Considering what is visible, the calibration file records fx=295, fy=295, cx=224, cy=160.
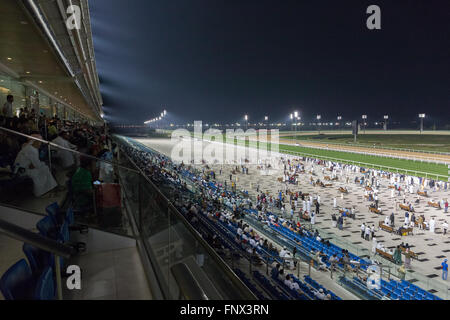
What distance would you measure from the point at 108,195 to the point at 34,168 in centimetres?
128

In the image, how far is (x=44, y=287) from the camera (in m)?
2.17

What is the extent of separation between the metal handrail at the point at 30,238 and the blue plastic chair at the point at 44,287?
24.4 inches

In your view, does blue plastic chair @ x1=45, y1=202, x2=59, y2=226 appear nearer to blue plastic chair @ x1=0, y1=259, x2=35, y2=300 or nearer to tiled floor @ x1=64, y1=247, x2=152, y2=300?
tiled floor @ x1=64, y1=247, x2=152, y2=300

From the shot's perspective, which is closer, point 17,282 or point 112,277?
point 17,282

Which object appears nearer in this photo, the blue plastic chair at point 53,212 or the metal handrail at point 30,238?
the metal handrail at point 30,238

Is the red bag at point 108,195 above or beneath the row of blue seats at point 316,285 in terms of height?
above

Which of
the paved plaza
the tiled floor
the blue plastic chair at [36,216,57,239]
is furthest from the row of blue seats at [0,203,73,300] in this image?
the paved plaza

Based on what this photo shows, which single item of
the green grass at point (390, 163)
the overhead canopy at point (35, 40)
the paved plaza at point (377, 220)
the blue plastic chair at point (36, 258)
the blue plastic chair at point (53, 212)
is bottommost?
the paved plaza at point (377, 220)

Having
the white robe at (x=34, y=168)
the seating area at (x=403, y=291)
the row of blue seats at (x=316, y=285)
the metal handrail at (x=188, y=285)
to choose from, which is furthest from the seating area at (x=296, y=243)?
the metal handrail at (x=188, y=285)

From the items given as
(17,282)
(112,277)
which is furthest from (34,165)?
(17,282)

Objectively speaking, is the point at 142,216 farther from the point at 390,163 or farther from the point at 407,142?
the point at 407,142

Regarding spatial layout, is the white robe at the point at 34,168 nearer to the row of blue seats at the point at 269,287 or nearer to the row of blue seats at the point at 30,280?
the row of blue seats at the point at 30,280

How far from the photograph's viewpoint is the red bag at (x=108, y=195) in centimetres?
505

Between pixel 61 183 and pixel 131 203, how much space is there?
130cm
